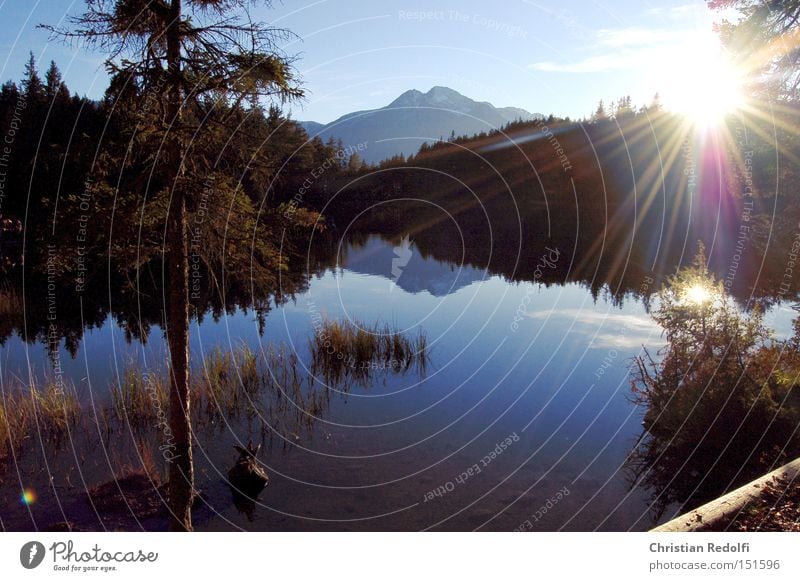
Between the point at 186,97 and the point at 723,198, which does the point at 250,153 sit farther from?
the point at 723,198

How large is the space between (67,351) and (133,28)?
15.1m

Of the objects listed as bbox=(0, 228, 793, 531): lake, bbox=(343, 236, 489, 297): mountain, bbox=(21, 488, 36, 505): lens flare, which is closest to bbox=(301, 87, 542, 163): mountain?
bbox=(343, 236, 489, 297): mountain

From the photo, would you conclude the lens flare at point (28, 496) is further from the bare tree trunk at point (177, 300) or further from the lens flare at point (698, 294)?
the lens flare at point (698, 294)

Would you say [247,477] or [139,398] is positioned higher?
[139,398]

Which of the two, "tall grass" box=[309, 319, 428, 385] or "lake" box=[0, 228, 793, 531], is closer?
"lake" box=[0, 228, 793, 531]

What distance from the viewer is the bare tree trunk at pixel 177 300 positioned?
7.46m

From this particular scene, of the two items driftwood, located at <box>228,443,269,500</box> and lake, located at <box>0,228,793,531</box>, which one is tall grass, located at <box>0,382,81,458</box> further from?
driftwood, located at <box>228,443,269,500</box>

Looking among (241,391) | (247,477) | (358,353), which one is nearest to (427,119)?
(358,353)

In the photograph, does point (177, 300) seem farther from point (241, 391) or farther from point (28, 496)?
point (241, 391)

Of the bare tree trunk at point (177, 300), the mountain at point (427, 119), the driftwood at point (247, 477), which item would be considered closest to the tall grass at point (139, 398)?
the driftwood at point (247, 477)

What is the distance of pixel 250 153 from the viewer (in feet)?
27.3

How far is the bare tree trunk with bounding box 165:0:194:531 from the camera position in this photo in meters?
7.46

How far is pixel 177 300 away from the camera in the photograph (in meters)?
7.93

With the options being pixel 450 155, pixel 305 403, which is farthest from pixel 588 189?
pixel 305 403
